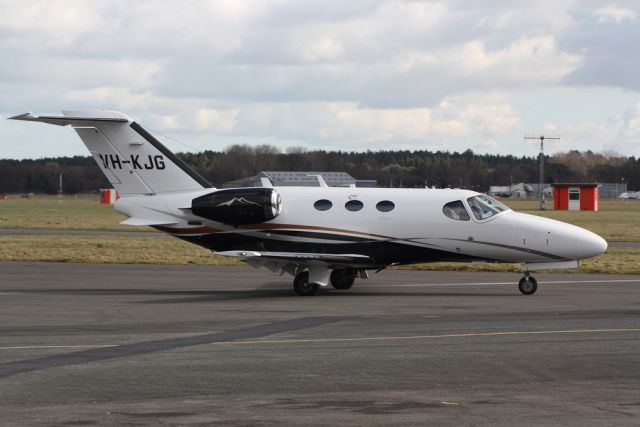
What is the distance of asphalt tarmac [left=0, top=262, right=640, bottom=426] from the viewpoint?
10.3 metres

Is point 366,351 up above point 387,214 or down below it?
below

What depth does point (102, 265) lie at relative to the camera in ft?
104

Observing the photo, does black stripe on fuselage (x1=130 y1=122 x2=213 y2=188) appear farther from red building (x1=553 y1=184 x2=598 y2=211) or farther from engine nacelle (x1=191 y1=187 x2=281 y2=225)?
red building (x1=553 y1=184 x2=598 y2=211)

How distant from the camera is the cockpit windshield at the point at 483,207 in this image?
23623 millimetres

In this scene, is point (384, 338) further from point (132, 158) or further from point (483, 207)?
point (132, 158)

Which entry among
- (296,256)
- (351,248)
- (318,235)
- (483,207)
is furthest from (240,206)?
(483,207)

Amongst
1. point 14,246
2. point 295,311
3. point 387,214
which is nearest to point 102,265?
point 14,246

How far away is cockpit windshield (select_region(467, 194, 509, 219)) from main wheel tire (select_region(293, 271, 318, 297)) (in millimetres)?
4034

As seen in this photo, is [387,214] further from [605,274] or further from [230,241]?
[605,274]

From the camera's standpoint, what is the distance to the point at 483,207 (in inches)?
936

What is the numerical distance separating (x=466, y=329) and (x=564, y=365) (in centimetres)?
356

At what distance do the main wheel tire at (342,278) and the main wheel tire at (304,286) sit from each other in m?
1.44

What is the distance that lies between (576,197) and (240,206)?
80813mm

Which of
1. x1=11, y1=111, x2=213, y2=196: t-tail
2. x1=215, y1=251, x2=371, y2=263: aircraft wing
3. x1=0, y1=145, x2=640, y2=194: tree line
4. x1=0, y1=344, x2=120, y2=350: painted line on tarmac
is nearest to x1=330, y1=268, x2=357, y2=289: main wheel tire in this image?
x1=215, y1=251, x2=371, y2=263: aircraft wing
